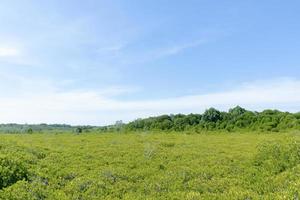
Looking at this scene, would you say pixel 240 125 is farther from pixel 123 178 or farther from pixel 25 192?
pixel 25 192

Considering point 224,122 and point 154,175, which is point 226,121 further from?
point 154,175

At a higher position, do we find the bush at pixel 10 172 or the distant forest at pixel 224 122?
the distant forest at pixel 224 122

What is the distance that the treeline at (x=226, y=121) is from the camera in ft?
221

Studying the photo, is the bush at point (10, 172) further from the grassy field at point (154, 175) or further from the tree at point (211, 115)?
the tree at point (211, 115)

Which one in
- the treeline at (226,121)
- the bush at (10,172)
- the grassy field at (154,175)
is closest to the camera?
the grassy field at (154,175)

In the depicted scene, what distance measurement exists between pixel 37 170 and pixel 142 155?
374 inches

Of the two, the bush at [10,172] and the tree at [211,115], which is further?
the tree at [211,115]

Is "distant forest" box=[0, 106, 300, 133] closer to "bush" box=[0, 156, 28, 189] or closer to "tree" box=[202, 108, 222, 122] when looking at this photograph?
"tree" box=[202, 108, 222, 122]

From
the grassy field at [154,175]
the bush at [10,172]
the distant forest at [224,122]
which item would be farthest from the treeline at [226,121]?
the bush at [10,172]

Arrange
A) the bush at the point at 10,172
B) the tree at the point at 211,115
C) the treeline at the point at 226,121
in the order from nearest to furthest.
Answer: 1. the bush at the point at 10,172
2. the treeline at the point at 226,121
3. the tree at the point at 211,115

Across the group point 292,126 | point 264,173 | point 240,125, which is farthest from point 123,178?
point 240,125

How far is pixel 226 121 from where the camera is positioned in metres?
76.6

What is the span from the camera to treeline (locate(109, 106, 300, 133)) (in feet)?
221

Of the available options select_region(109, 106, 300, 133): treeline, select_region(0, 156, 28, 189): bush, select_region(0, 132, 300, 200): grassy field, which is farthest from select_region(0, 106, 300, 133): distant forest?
select_region(0, 156, 28, 189): bush
